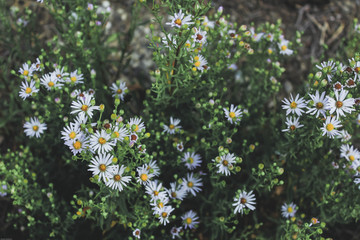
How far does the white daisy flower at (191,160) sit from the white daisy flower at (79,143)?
2.80ft

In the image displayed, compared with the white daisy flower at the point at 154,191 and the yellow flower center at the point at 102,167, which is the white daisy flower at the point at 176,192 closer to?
the white daisy flower at the point at 154,191

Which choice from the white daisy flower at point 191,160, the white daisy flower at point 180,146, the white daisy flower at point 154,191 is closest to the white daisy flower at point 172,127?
the white daisy flower at point 180,146

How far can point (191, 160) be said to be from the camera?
2752 mm

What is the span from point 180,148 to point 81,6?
1.52m

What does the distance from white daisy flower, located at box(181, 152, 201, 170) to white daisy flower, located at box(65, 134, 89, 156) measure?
85 cm

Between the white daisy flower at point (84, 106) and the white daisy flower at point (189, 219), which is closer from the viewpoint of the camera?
the white daisy flower at point (84, 106)

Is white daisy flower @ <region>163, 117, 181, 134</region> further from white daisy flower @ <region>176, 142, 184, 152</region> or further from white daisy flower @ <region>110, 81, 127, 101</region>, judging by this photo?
white daisy flower @ <region>110, 81, 127, 101</region>

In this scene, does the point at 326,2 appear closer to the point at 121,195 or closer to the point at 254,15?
the point at 254,15

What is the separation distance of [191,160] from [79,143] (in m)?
0.94

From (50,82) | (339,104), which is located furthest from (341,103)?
(50,82)

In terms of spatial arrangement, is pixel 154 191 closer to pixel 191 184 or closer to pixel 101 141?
pixel 191 184

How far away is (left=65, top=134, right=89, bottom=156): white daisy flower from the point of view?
216cm

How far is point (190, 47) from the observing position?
2404 mm

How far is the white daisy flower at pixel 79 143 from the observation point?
2160 mm
